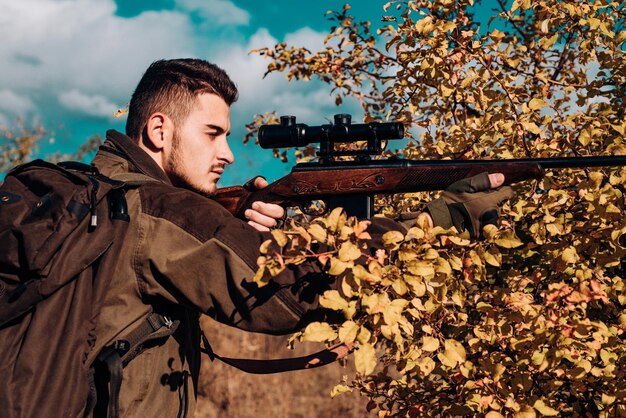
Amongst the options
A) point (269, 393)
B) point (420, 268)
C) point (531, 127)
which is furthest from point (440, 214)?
point (269, 393)

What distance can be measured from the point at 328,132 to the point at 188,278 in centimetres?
127

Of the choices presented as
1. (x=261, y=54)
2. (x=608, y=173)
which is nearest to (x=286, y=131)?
(x=608, y=173)

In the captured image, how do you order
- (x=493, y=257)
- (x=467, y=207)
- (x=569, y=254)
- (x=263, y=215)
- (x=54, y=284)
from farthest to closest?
1. (x=263, y=215)
2. (x=569, y=254)
3. (x=467, y=207)
4. (x=493, y=257)
5. (x=54, y=284)

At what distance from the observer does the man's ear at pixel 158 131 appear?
328 centimetres

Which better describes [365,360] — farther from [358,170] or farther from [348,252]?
[358,170]

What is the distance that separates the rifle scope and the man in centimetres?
26

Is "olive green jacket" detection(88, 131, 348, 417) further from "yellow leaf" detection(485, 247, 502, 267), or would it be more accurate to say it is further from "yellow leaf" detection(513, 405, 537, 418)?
"yellow leaf" detection(513, 405, 537, 418)

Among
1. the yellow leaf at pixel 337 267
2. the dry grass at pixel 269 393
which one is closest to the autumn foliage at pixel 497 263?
the yellow leaf at pixel 337 267

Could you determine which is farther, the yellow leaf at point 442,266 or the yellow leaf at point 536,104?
the yellow leaf at point 536,104

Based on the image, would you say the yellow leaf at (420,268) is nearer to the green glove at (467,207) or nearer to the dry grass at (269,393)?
the green glove at (467,207)

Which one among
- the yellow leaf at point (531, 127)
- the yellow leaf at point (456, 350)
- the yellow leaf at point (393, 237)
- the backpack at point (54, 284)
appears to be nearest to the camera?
the yellow leaf at point (393, 237)

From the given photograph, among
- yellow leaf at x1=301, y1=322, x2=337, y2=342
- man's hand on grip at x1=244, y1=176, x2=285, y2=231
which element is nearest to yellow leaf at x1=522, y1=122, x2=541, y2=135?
man's hand on grip at x1=244, y1=176, x2=285, y2=231

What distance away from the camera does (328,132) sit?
3330mm

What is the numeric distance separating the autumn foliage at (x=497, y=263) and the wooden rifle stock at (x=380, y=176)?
0.17 metres
